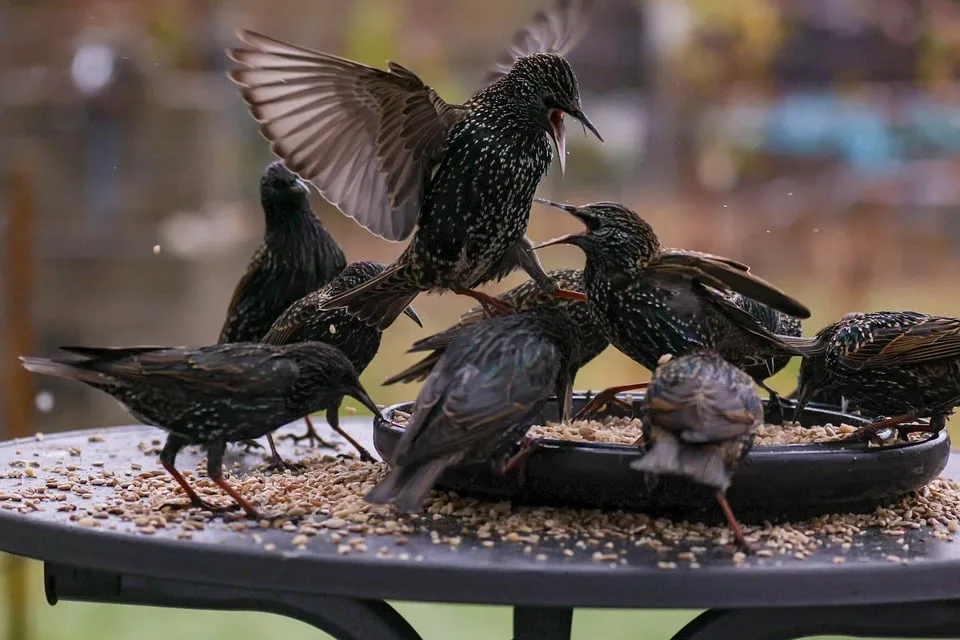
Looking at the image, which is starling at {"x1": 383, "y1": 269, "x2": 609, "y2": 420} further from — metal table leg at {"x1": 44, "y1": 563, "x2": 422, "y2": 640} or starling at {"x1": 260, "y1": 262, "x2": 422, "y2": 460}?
metal table leg at {"x1": 44, "y1": 563, "x2": 422, "y2": 640}

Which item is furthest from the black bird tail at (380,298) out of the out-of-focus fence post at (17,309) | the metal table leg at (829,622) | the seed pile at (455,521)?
the out-of-focus fence post at (17,309)

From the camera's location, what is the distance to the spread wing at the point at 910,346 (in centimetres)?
278

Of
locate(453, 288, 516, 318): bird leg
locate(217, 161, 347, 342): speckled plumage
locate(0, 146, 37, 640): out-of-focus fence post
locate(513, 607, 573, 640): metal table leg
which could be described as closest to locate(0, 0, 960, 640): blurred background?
locate(0, 146, 37, 640): out-of-focus fence post

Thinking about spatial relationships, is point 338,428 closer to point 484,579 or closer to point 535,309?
point 535,309

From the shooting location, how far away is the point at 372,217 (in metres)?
3.49

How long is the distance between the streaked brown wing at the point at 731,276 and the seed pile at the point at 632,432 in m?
0.34

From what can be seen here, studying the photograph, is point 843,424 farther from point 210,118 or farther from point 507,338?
point 210,118

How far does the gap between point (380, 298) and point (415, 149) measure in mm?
439

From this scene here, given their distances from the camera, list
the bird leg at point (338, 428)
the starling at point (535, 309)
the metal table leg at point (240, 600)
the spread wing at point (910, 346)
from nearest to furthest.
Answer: the metal table leg at point (240, 600) → the spread wing at point (910, 346) → the bird leg at point (338, 428) → the starling at point (535, 309)

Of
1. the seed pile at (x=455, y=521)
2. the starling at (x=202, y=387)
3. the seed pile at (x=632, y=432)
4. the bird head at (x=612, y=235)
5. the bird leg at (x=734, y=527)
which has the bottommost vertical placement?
the seed pile at (x=455, y=521)

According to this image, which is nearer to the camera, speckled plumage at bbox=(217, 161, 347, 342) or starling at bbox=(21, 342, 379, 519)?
starling at bbox=(21, 342, 379, 519)

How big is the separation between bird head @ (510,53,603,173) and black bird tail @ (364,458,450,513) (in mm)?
1021

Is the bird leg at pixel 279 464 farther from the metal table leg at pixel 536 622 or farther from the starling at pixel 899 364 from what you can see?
the starling at pixel 899 364

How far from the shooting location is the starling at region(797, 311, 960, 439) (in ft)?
9.16
